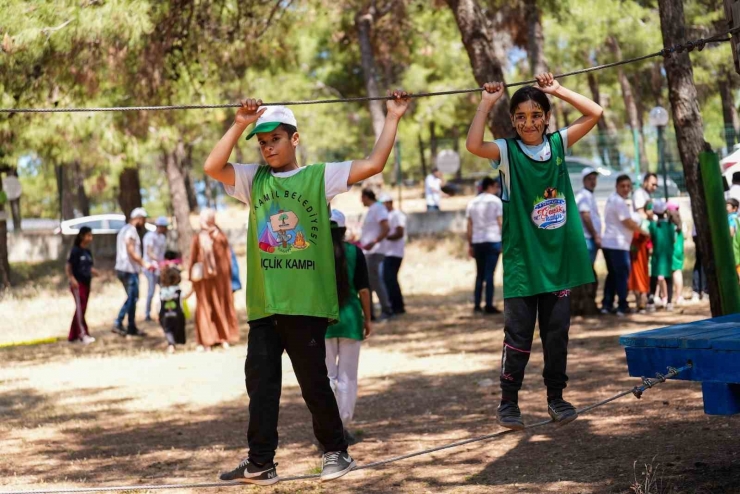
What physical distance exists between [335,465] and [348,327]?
2.21m

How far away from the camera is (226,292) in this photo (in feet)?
46.9

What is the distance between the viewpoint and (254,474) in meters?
5.27

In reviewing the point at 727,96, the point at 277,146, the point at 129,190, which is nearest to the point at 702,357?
the point at 277,146

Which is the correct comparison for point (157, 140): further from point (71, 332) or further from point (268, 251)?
point (268, 251)

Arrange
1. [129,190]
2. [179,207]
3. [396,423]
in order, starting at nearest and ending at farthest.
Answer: [396,423]
[129,190]
[179,207]

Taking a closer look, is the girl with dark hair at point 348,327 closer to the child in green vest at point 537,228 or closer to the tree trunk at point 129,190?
the child in green vest at point 537,228

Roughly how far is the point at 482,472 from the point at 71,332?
10383mm

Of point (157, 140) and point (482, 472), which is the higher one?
point (157, 140)

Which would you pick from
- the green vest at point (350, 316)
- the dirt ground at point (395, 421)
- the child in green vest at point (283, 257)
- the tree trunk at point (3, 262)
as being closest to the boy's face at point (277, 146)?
the child in green vest at point (283, 257)

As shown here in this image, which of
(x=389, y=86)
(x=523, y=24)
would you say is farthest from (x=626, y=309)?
(x=389, y=86)

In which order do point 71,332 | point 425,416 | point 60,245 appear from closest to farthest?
point 425,416 → point 71,332 → point 60,245

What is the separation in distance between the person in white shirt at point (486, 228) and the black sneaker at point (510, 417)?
8.79 meters

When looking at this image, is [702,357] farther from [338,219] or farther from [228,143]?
[338,219]

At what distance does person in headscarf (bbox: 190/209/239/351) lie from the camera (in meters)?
13.8
